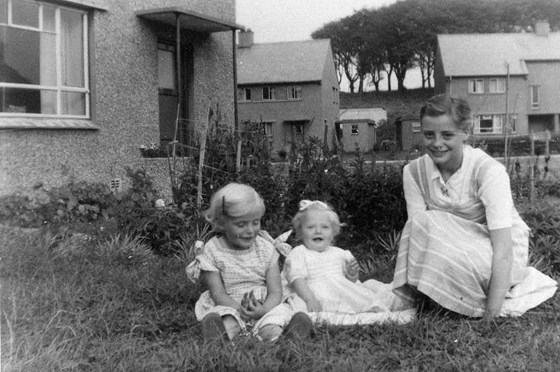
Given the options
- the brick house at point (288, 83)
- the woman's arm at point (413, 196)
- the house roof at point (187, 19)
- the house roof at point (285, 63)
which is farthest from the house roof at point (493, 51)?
the woman's arm at point (413, 196)

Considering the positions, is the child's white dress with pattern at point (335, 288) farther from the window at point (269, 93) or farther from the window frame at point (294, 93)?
the window at point (269, 93)

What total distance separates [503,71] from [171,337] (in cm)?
3360

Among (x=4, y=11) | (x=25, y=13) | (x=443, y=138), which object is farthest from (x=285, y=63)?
(x=443, y=138)

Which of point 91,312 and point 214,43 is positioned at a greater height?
point 214,43

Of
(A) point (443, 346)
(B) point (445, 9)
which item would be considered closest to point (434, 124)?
(A) point (443, 346)

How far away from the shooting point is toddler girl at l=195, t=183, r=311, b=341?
326cm

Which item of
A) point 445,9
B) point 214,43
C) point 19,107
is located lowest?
point 19,107

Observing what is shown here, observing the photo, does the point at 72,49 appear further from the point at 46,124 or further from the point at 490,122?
the point at 490,122

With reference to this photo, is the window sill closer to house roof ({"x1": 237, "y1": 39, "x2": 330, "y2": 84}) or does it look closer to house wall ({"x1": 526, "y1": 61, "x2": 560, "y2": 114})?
house roof ({"x1": 237, "y1": 39, "x2": 330, "y2": 84})

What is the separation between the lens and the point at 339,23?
43.3ft

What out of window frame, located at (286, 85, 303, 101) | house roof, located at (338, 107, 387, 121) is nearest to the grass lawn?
house roof, located at (338, 107, 387, 121)

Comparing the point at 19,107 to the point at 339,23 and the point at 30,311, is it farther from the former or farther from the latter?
the point at 339,23

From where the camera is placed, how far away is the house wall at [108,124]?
821 centimetres

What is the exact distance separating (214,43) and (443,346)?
33.1 feet
